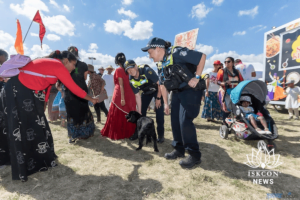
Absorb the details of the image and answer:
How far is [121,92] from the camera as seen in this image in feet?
13.4

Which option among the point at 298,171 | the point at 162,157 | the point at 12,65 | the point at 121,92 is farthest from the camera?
the point at 121,92

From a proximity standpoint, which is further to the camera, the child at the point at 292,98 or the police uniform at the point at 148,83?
the child at the point at 292,98

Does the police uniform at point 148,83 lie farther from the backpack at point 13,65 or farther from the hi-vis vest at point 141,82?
the backpack at point 13,65

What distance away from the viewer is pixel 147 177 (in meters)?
2.41

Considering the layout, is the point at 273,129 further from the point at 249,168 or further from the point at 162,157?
the point at 162,157

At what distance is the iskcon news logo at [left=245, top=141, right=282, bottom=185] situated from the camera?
230cm

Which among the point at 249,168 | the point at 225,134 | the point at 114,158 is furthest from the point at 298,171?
the point at 114,158

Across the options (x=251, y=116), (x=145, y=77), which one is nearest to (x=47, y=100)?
(x=145, y=77)

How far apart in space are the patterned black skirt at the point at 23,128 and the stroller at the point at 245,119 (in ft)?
13.8

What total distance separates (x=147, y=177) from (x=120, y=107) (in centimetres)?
231

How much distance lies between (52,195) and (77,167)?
0.74m

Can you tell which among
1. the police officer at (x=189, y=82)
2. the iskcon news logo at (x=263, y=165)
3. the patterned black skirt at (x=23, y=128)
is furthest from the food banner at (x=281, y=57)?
the patterned black skirt at (x=23, y=128)

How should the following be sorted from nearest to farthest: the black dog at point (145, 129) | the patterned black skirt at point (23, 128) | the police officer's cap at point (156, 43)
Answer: the patterned black skirt at point (23, 128), the police officer's cap at point (156, 43), the black dog at point (145, 129)

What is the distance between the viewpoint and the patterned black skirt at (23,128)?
2.25 metres
